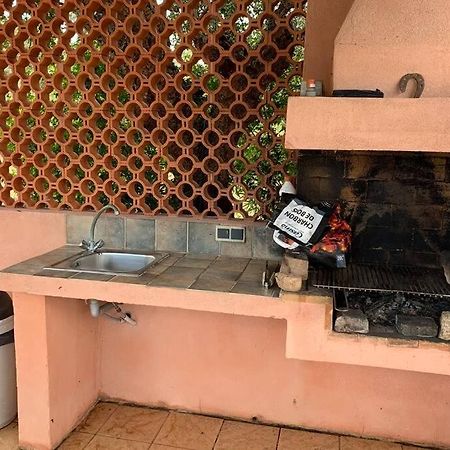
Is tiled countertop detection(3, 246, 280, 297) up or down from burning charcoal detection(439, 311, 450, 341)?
up

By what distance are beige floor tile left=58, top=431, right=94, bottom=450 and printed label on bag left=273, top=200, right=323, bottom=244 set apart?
1499 millimetres

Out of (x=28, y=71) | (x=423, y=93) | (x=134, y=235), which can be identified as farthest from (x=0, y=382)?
(x=423, y=93)

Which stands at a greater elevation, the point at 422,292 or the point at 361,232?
the point at 361,232

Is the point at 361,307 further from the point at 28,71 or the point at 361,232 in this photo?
the point at 28,71

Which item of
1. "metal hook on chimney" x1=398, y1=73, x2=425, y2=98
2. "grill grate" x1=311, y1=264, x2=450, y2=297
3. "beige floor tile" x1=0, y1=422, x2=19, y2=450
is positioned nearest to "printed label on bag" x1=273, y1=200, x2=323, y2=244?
"grill grate" x1=311, y1=264, x2=450, y2=297

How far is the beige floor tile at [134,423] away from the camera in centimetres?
247

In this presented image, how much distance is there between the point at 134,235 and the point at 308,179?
960 millimetres

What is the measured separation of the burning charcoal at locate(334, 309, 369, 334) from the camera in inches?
71.1

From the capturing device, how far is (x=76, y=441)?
243 centimetres

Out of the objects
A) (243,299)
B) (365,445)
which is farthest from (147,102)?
(365,445)

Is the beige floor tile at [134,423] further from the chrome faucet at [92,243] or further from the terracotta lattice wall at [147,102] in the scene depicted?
the terracotta lattice wall at [147,102]

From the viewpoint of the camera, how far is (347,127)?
5.62ft

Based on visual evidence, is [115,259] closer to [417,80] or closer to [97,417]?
[97,417]

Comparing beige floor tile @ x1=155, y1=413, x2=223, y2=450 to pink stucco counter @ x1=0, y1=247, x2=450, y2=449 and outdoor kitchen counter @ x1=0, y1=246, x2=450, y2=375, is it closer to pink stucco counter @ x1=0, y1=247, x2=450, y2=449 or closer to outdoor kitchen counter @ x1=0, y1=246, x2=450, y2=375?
pink stucco counter @ x1=0, y1=247, x2=450, y2=449
